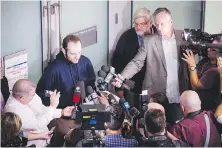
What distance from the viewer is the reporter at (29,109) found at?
181 inches

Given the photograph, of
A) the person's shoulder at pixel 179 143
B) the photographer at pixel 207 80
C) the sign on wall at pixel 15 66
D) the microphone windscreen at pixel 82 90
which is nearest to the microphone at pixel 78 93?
the microphone windscreen at pixel 82 90

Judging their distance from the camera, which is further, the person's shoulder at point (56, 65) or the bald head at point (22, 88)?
the person's shoulder at point (56, 65)

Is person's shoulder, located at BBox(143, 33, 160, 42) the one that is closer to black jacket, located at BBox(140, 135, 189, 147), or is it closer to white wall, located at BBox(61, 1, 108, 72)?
white wall, located at BBox(61, 1, 108, 72)

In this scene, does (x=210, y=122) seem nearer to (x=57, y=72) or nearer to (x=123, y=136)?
(x=123, y=136)

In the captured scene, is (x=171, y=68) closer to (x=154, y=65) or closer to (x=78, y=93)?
(x=154, y=65)

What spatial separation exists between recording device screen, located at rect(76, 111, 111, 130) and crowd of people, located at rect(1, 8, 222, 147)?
0.36 ft

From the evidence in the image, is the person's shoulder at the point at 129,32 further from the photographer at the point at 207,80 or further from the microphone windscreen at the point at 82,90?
the microphone windscreen at the point at 82,90

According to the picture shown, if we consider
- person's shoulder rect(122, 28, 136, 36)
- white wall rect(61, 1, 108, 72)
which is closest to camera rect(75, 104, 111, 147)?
white wall rect(61, 1, 108, 72)

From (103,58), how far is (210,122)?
7.48 feet

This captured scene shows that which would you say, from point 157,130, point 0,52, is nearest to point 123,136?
point 157,130

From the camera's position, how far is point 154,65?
18.0ft

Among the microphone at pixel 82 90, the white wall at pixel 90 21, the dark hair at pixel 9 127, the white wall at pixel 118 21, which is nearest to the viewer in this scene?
the dark hair at pixel 9 127

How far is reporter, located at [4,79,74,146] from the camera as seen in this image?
4594mm

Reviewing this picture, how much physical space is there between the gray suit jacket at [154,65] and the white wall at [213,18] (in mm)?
1323
